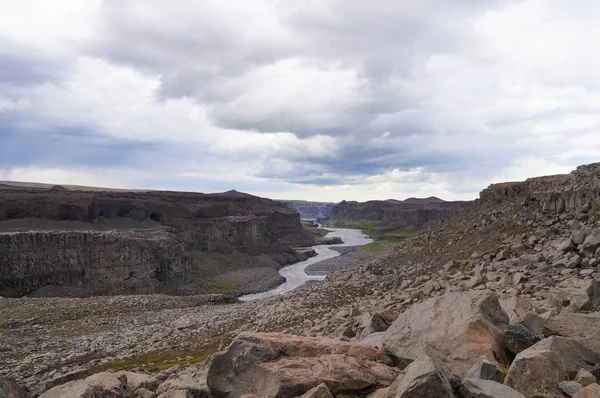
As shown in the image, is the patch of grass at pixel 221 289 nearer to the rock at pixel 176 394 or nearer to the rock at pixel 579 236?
the rock at pixel 579 236

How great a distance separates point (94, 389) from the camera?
8.17 m

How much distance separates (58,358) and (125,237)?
137ft

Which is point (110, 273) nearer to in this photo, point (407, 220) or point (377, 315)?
point (377, 315)

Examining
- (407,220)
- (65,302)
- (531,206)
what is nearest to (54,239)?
(65,302)

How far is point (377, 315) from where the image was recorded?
12.4 meters

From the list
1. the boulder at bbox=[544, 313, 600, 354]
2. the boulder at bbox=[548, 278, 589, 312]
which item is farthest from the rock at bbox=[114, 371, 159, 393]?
the boulder at bbox=[548, 278, 589, 312]

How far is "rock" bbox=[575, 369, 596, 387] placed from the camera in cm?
606

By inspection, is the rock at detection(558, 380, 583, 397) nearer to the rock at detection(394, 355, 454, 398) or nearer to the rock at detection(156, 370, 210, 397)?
the rock at detection(394, 355, 454, 398)

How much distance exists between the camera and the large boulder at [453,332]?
774 centimetres

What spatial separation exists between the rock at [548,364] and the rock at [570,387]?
235 mm

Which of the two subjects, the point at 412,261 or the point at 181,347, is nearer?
the point at 181,347

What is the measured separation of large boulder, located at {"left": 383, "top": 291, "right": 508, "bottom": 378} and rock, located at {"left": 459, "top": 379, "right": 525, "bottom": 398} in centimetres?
138

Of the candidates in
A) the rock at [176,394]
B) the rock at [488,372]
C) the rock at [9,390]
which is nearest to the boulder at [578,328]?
the rock at [488,372]

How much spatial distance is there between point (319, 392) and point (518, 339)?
376 cm
